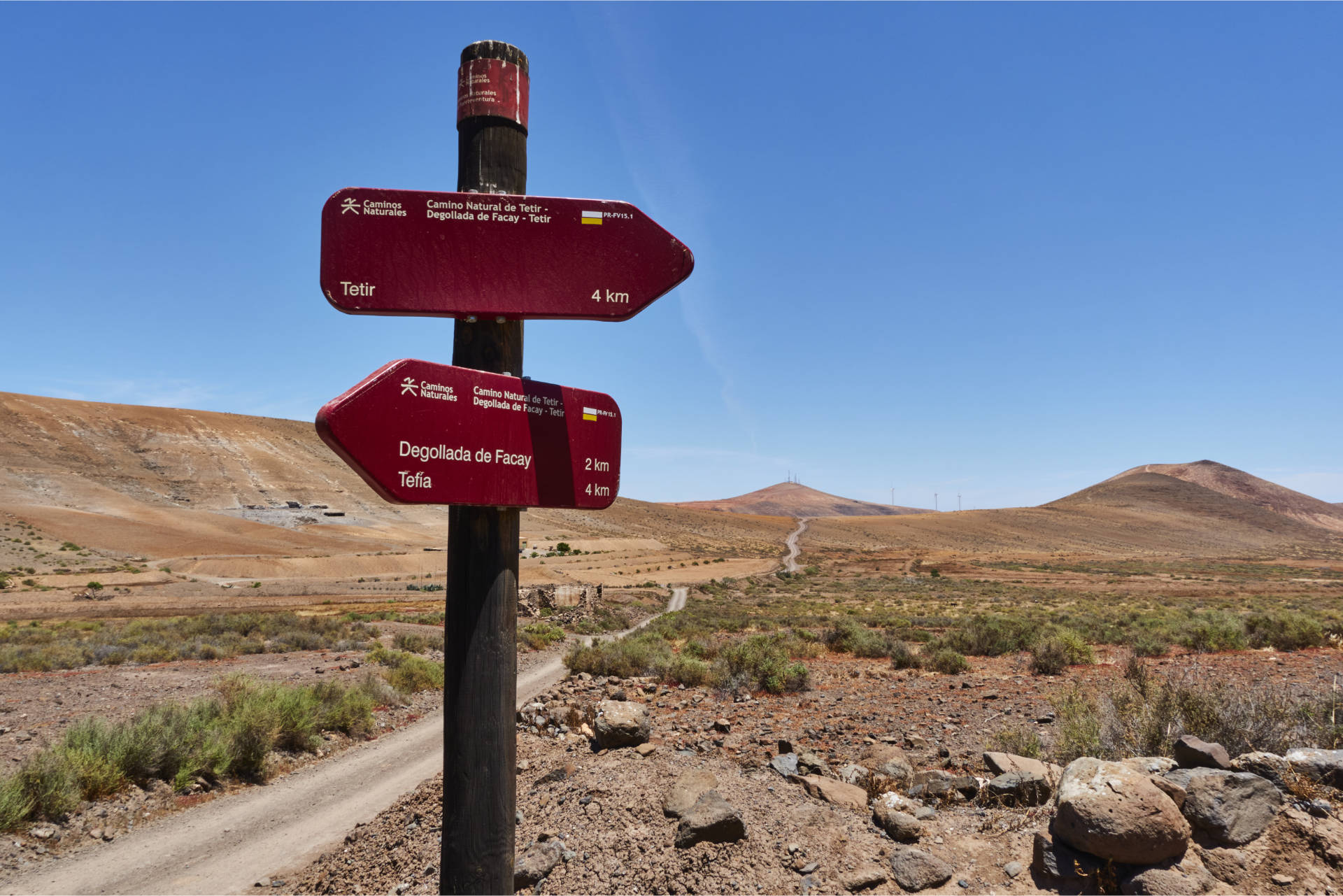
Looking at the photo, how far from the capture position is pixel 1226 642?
674 inches

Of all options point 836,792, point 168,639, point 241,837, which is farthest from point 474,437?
point 168,639

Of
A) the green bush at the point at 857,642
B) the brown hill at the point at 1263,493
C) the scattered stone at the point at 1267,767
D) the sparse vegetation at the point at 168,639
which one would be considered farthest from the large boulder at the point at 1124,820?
the brown hill at the point at 1263,493

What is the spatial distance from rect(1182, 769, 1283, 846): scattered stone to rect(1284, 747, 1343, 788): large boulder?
2.43 feet

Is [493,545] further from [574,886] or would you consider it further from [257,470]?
[257,470]

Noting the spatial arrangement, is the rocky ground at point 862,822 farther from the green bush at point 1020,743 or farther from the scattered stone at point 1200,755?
the green bush at point 1020,743

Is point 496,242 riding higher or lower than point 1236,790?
higher

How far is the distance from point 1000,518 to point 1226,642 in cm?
12839

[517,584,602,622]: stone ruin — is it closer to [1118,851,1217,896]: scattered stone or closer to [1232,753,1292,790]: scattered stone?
[1232,753,1292,790]: scattered stone

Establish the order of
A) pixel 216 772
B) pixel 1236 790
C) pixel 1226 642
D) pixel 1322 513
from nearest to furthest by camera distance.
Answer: pixel 1236 790 → pixel 216 772 → pixel 1226 642 → pixel 1322 513

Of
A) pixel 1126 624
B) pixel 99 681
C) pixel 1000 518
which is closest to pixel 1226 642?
pixel 1126 624

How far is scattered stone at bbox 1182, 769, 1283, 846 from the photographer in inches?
173

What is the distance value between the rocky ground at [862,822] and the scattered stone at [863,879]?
1 cm

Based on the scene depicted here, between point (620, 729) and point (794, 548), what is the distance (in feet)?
312

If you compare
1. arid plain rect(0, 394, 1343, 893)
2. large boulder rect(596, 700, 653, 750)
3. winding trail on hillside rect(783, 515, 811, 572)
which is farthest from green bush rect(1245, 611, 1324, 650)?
winding trail on hillside rect(783, 515, 811, 572)
